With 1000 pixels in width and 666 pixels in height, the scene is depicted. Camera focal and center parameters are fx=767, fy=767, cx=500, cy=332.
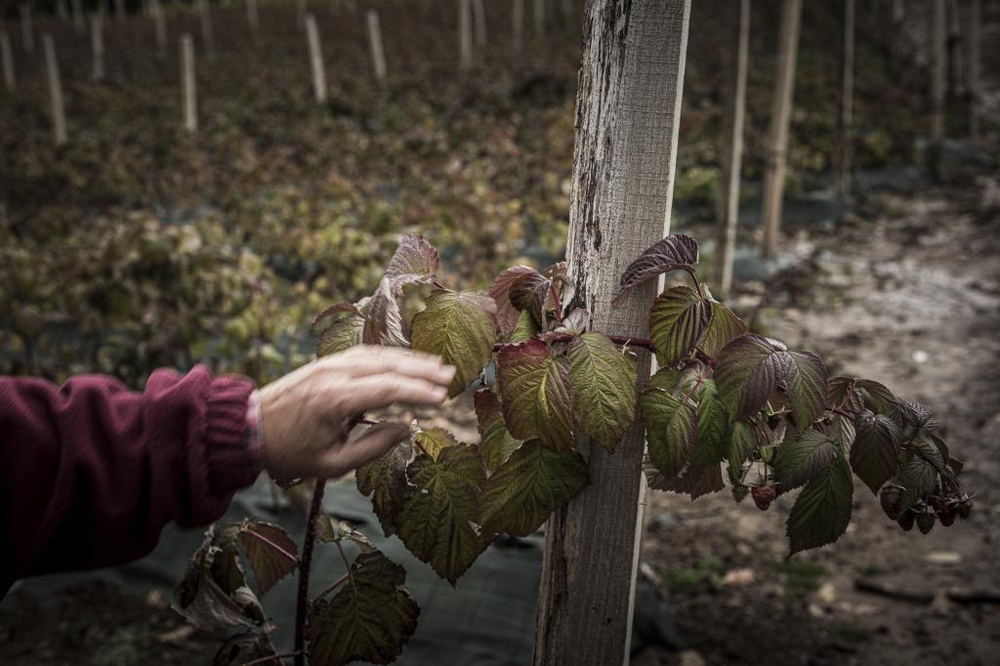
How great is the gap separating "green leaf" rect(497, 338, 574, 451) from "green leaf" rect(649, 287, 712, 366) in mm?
146

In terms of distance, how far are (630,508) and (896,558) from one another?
2559 mm

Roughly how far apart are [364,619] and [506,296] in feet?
1.76

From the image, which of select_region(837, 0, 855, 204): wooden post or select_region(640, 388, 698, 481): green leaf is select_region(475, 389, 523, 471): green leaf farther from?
select_region(837, 0, 855, 204): wooden post

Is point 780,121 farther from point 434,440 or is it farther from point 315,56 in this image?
point 315,56

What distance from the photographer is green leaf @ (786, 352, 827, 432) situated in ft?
3.18

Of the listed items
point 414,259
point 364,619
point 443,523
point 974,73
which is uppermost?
point 974,73

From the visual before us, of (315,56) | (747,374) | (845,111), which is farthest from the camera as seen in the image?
(315,56)

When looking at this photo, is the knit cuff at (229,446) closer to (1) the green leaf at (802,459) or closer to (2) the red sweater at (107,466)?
(2) the red sweater at (107,466)

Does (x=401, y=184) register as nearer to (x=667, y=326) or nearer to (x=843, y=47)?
(x=843, y=47)

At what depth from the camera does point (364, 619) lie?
117 cm

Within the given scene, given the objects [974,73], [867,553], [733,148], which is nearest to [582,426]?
[867,553]

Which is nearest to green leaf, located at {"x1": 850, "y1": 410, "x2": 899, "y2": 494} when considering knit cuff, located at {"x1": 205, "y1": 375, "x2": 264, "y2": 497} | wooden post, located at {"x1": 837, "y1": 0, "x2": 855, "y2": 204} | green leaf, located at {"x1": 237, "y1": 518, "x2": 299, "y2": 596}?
knit cuff, located at {"x1": 205, "y1": 375, "x2": 264, "y2": 497}

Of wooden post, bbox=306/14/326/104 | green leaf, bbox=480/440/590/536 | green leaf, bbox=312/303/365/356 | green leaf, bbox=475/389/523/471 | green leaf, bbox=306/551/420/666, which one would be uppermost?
wooden post, bbox=306/14/326/104

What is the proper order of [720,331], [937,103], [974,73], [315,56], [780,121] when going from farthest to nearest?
[315,56] → [974,73] → [937,103] → [780,121] → [720,331]
